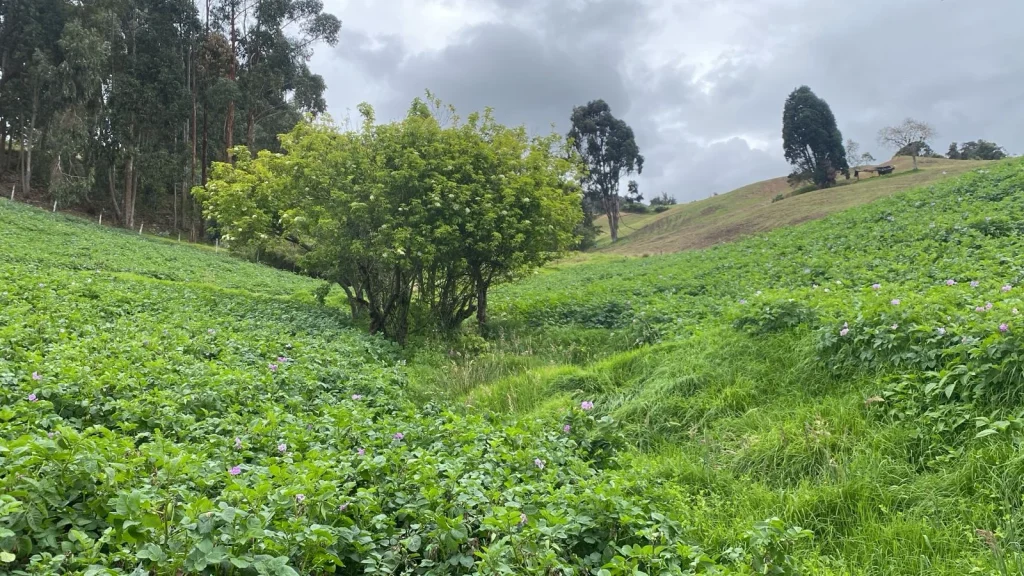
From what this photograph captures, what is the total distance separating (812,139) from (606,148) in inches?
811

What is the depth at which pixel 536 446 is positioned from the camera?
160 inches

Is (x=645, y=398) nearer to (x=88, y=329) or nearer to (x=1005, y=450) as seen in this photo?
(x=1005, y=450)

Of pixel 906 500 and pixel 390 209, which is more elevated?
pixel 390 209

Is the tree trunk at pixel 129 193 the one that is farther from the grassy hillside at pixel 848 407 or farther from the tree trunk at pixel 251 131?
the grassy hillside at pixel 848 407

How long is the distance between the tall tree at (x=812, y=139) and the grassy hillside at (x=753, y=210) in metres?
2.14

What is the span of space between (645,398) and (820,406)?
166 cm

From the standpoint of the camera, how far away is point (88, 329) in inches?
242

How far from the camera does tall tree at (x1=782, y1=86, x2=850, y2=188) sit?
178 ft

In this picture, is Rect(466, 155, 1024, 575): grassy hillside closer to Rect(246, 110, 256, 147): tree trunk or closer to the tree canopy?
the tree canopy

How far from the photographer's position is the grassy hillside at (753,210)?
38.5 meters

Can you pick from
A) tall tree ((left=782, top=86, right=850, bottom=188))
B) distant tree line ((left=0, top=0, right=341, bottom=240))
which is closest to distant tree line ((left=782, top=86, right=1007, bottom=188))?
tall tree ((left=782, top=86, right=850, bottom=188))

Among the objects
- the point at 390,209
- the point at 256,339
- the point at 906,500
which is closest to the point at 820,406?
the point at 906,500

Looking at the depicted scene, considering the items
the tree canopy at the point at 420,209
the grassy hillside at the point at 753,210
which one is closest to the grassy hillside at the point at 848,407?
the tree canopy at the point at 420,209

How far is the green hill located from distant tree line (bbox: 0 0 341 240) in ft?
100
